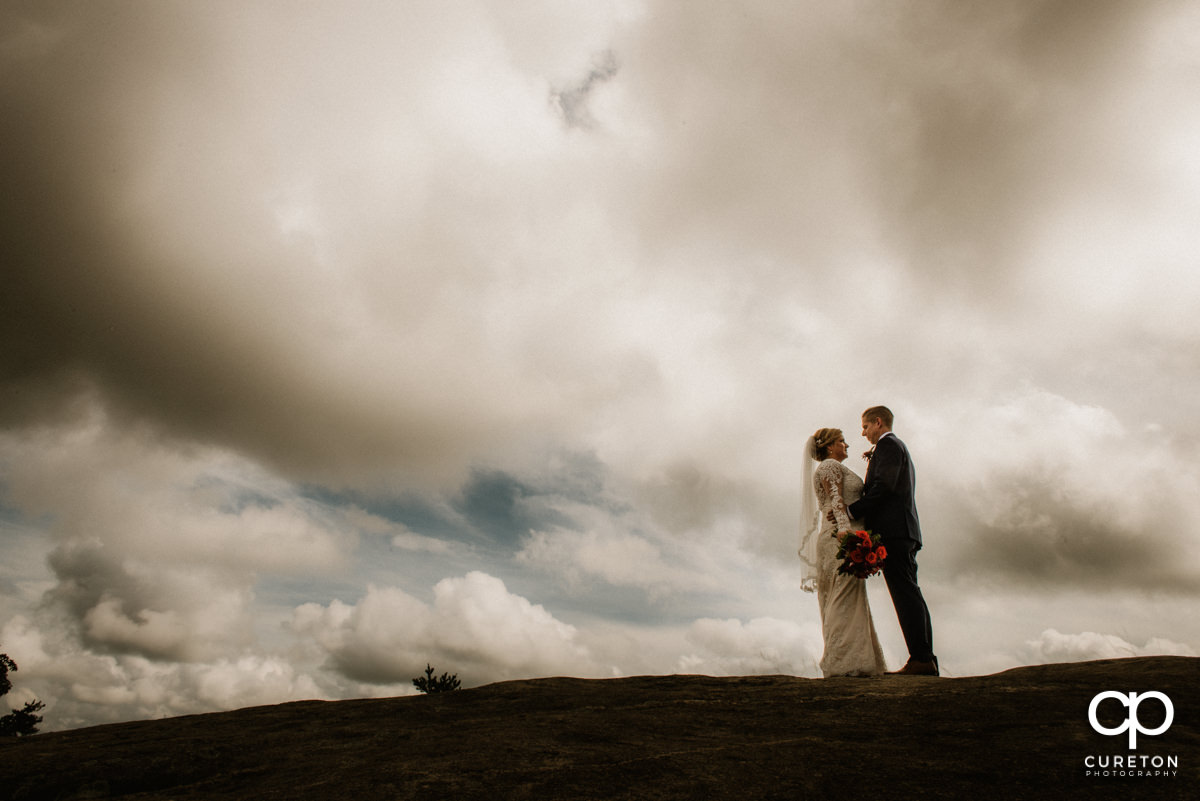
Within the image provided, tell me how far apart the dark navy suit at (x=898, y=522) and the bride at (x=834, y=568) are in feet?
0.96

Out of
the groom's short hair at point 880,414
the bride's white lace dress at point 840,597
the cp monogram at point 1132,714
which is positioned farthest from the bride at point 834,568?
the cp monogram at point 1132,714

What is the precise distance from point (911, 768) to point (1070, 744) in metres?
1.05

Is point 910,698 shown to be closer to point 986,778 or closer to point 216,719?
point 986,778

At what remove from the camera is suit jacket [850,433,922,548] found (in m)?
8.16

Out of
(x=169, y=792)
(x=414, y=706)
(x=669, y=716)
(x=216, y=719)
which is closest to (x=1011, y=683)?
(x=669, y=716)

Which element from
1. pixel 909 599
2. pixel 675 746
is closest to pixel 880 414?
pixel 909 599

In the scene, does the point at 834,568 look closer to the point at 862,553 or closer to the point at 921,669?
the point at 862,553

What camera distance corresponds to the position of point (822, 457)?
370 inches

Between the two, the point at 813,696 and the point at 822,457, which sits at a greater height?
the point at 822,457

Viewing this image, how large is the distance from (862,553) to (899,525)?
678mm

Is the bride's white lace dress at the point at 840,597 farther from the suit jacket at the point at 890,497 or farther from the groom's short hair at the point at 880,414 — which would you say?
the groom's short hair at the point at 880,414

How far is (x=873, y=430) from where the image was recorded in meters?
8.95

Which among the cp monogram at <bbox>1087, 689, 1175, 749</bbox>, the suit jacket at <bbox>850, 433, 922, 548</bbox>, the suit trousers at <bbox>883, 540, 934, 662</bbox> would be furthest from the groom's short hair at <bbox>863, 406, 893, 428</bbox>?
the cp monogram at <bbox>1087, 689, 1175, 749</bbox>

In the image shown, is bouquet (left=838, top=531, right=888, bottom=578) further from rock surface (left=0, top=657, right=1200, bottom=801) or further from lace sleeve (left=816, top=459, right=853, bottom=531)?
rock surface (left=0, top=657, right=1200, bottom=801)
